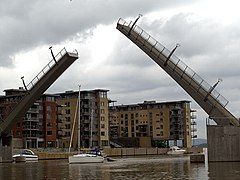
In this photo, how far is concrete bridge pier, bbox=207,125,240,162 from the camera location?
41.0 m

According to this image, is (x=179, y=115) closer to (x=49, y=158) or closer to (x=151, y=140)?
(x=151, y=140)

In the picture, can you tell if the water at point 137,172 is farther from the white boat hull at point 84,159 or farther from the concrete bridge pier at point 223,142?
the white boat hull at point 84,159

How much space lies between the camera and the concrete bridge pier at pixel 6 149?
63.0m

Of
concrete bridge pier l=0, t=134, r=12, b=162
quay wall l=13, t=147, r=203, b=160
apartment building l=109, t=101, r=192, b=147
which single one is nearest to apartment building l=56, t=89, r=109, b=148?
quay wall l=13, t=147, r=203, b=160

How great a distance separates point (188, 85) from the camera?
42.9m

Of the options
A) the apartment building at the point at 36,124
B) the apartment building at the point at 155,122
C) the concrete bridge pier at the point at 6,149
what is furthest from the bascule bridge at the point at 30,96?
the apartment building at the point at 155,122

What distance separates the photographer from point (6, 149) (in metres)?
63.8

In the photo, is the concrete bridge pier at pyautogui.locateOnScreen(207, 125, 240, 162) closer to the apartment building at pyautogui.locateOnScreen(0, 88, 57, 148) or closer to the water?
the water

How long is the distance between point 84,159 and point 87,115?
2521 inches

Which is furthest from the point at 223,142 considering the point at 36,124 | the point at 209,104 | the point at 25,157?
the point at 36,124

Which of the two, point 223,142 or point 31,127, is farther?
point 31,127

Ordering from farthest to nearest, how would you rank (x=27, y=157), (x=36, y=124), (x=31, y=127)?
(x=36, y=124) < (x=31, y=127) < (x=27, y=157)

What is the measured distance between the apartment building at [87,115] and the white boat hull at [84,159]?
58172mm

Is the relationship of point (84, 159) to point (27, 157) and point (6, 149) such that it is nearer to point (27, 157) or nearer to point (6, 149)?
point (6, 149)
